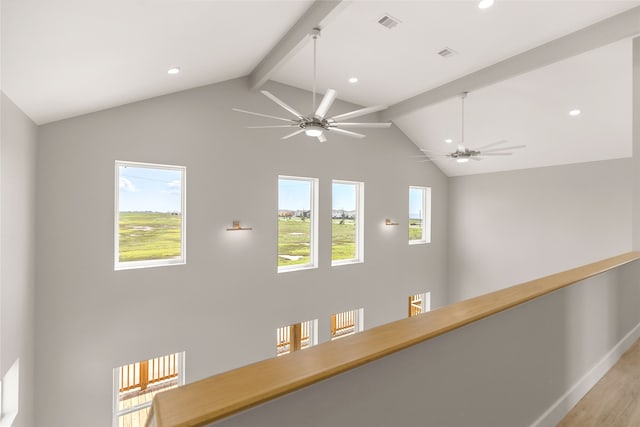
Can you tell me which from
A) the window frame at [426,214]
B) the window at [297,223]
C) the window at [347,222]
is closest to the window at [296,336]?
the window at [297,223]

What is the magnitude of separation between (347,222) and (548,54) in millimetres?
4075

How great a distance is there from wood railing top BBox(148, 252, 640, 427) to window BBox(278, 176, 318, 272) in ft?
14.5

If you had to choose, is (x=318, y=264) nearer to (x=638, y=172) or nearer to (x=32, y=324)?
(x=32, y=324)

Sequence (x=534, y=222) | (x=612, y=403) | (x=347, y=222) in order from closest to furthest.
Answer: (x=612, y=403) < (x=347, y=222) < (x=534, y=222)

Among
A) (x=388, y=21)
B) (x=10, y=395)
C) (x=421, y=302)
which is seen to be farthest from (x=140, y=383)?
(x=421, y=302)

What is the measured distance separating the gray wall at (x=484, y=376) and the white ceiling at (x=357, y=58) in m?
2.53

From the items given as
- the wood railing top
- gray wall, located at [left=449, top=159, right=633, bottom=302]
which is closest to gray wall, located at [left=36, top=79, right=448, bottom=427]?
gray wall, located at [left=449, top=159, right=633, bottom=302]

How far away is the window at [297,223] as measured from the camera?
564 cm

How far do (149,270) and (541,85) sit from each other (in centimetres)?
621

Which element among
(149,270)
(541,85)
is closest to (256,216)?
(149,270)

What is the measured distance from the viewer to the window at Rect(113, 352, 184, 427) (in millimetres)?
4219

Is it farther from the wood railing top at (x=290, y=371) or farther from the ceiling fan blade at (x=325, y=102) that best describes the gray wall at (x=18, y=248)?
the wood railing top at (x=290, y=371)

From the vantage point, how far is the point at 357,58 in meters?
4.49

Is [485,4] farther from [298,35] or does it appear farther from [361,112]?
[298,35]
